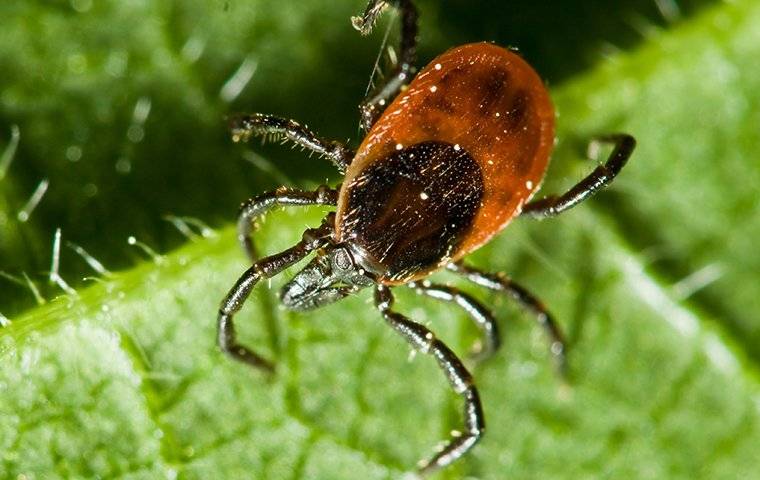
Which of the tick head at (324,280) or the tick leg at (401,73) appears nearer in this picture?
the tick head at (324,280)

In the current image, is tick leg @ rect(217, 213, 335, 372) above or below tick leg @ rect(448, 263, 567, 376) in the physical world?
above

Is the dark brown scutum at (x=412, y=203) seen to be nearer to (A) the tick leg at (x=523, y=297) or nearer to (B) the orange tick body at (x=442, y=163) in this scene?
(B) the orange tick body at (x=442, y=163)

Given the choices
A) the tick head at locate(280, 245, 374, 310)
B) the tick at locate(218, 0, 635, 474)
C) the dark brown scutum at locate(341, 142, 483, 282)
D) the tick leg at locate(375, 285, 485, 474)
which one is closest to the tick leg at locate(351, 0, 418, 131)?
the tick at locate(218, 0, 635, 474)

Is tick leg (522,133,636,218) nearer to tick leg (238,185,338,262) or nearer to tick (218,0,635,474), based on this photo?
tick (218,0,635,474)

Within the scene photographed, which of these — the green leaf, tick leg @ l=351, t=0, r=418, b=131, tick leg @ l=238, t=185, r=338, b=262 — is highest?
tick leg @ l=351, t=0, r=418, b=131

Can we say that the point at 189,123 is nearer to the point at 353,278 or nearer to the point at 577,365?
the point at 353,278

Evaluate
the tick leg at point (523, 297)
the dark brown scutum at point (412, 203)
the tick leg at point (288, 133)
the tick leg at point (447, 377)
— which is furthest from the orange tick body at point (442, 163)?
the tick leg at point (523, 297)

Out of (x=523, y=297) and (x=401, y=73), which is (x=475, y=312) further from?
(x=401, y=73)
